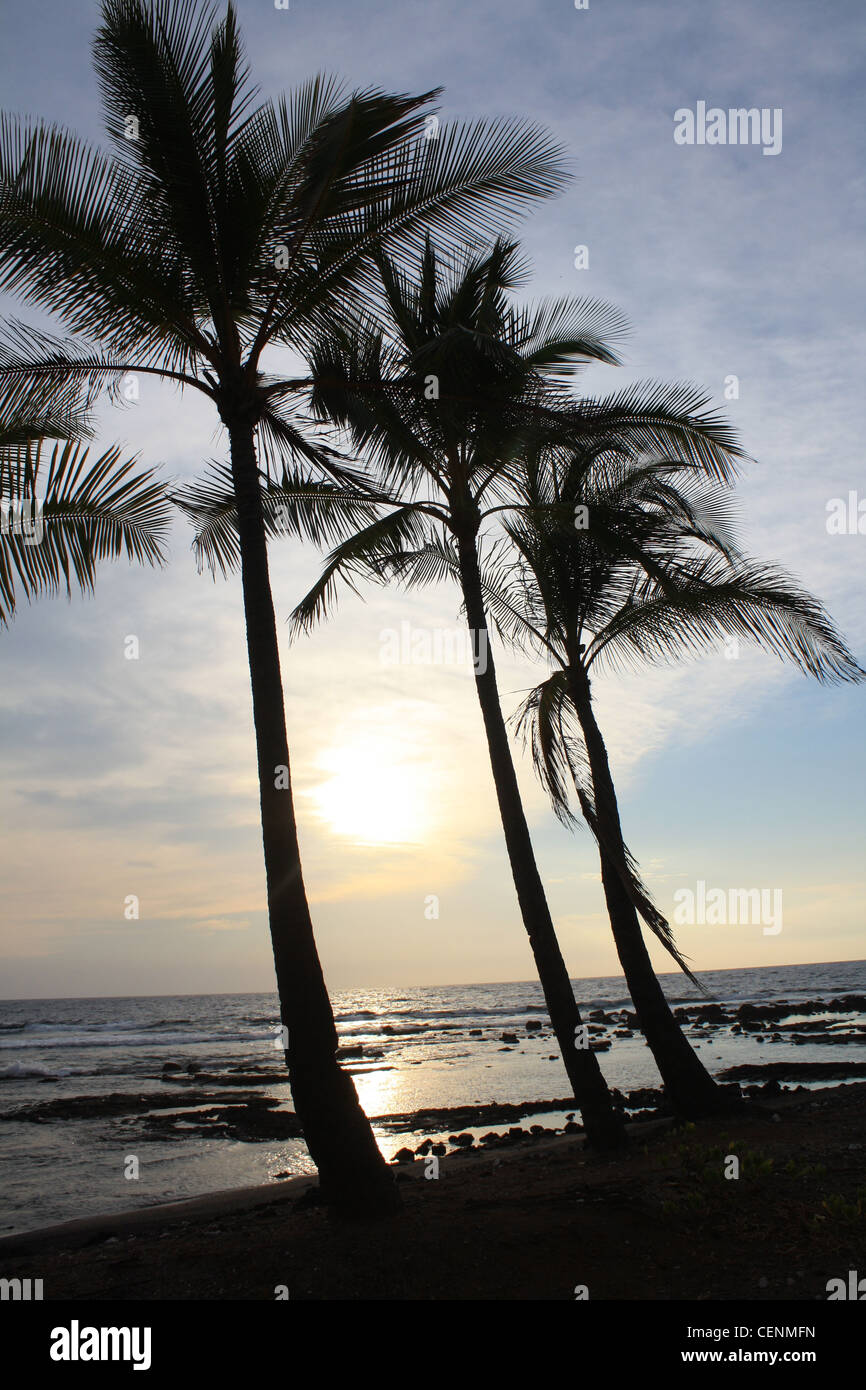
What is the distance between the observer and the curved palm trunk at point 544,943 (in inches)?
386

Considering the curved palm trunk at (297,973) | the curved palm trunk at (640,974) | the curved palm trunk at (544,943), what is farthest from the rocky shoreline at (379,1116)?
the curved palm trunk at (297,973)

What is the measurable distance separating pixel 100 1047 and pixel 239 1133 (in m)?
33.7

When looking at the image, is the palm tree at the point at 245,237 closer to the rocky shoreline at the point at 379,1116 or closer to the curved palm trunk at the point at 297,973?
the curved palm trunk at the point at 297,973

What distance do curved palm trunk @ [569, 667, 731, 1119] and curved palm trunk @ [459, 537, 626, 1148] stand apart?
5.24 ft

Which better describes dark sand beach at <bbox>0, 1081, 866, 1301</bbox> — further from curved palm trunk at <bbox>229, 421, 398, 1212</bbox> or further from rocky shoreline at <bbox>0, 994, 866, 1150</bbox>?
rocky shoreline at <bbox>0, 994, 866, 1150</bbox>

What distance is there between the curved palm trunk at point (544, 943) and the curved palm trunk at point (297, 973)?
3353mm

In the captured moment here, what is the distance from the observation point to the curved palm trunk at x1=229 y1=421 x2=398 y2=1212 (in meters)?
6.79

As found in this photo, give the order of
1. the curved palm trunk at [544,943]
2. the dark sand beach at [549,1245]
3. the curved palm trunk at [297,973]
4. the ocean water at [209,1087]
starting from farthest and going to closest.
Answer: the ocean water at [209,1087] < the curved palm trunk at [544,943] < the curved palm trunk at [297,973] < the dark sand beach at [549,1245]

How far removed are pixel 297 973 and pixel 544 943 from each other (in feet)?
12.5

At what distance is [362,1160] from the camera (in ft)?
22.3

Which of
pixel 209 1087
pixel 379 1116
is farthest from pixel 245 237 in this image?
pixel 209 1087

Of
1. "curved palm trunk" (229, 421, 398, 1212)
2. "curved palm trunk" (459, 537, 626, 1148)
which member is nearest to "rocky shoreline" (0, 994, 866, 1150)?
"curved palm trunk" (459, 537, 626, 1148)
